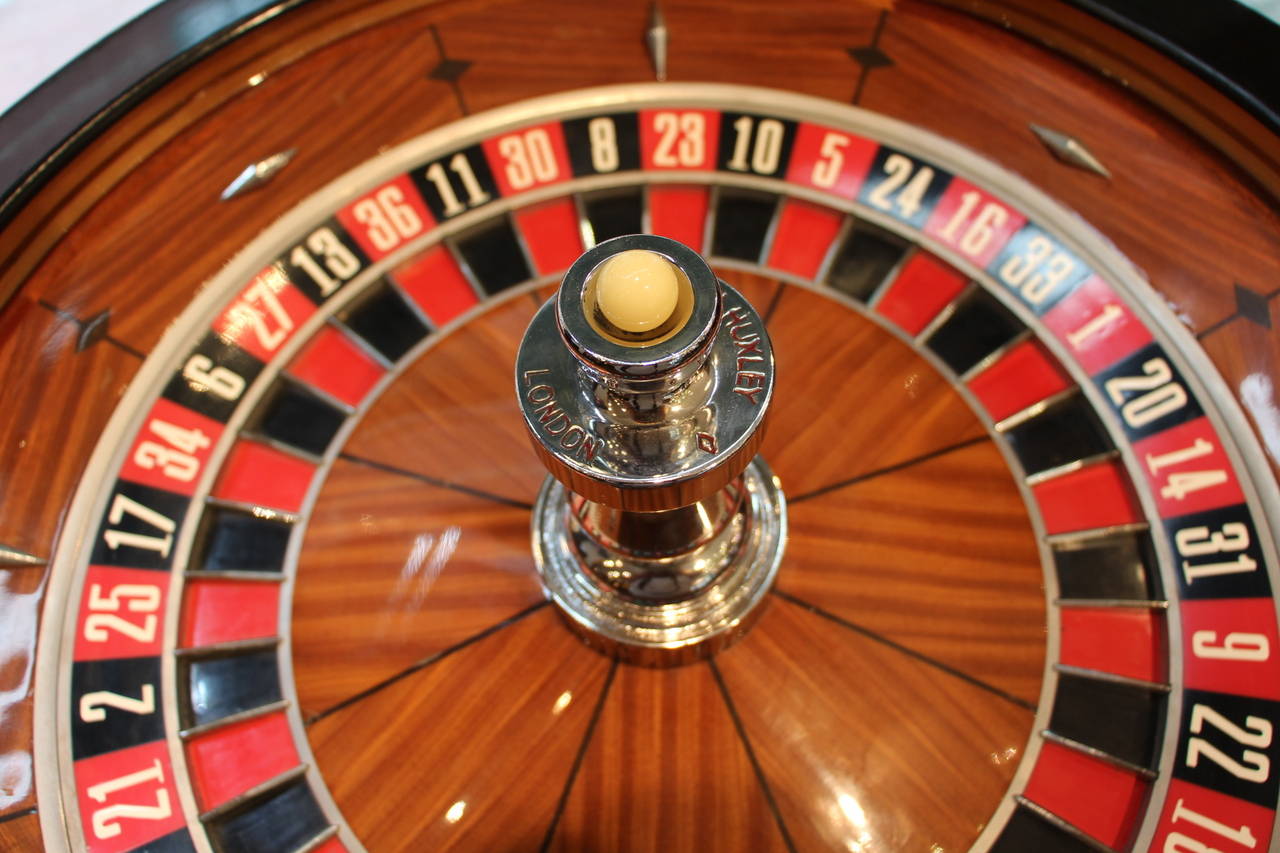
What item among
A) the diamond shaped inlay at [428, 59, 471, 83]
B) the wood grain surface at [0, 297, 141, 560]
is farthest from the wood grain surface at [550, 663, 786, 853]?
the diamond shaped inlay at [428, 59, 471, 83]

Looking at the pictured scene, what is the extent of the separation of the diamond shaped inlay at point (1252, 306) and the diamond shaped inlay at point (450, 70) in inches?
65.8

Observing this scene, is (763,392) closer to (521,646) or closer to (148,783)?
(521,646)

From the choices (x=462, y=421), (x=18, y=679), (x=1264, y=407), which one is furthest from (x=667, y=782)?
(x=1264, y=407)

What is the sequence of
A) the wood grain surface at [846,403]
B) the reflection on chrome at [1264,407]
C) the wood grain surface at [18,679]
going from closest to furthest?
the wood grain surface at [18,679], the reflection on chrome at [1264,407], the wood grain surface at [846,403]

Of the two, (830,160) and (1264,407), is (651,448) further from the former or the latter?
(1264,407)

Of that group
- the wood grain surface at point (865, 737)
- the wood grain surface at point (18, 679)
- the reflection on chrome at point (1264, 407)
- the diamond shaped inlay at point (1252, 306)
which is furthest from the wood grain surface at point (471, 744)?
the diamond shaped inlay at point (1252, 306)

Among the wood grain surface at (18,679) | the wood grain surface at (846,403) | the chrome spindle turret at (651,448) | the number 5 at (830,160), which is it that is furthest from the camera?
the number 5 at (830,160)

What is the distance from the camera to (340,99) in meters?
2.33

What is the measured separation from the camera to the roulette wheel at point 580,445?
1.80 metres

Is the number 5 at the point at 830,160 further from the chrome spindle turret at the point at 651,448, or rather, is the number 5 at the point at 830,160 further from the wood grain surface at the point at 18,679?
the wood grain surface at the point at 18,679

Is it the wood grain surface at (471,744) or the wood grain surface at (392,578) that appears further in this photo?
the wood grain surface at (392,578)

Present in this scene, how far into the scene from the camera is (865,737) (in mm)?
1855

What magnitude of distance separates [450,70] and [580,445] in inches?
47.7

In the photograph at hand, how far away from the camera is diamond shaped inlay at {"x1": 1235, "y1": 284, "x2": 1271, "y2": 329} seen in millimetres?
2002
